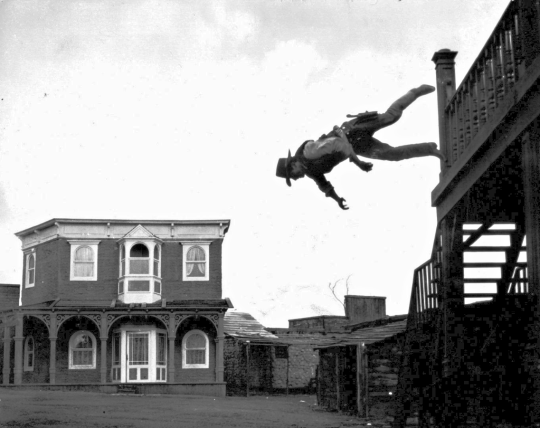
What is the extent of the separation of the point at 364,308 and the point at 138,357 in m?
15.3

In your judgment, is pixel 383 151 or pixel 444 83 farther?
pixel 444 83

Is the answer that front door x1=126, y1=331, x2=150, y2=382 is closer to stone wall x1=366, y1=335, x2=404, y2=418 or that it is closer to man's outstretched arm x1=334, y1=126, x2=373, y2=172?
stone wall x1=366, y1=335, x2=404, y2=418

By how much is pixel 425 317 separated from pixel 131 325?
27.1 meters

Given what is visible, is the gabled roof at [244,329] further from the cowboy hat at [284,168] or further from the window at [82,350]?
the cowboy hat at [284,168]

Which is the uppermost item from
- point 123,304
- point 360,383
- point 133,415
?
point 123,304

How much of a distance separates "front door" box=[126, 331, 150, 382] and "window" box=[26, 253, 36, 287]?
223 inches

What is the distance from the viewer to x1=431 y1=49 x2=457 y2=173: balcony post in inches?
506

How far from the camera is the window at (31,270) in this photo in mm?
42062

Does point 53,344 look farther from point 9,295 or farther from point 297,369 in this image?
point 297,369

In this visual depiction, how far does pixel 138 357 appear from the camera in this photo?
3978 centimetres

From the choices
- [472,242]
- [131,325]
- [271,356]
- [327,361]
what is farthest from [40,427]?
[271,356]

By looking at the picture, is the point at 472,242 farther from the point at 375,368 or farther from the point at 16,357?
the point at 16,357

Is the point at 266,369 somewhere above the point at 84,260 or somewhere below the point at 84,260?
below

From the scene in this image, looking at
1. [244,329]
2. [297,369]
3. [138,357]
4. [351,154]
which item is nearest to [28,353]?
[138,357]
